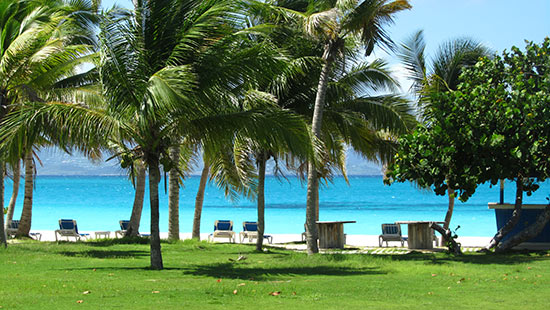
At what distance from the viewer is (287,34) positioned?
15.2 meters

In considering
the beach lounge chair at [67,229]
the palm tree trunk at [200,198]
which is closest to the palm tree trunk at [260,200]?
the palm tree trunk at [200,198]

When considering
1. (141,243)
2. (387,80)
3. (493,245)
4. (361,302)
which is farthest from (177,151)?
(361,302)

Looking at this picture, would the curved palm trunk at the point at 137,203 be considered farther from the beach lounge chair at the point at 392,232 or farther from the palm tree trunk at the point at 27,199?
the beach lounge chair at the point at 392,232

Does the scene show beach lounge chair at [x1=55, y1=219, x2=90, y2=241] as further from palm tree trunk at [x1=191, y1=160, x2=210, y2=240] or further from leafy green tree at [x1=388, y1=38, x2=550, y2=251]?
leafy green tree at [x1=388, y1=38, x2=550, y2=251]

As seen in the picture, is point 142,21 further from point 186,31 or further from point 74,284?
point 74,284

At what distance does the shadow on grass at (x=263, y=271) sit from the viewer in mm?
10352

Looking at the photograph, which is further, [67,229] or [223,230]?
[223,230]

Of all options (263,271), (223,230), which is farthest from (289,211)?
(263,271)

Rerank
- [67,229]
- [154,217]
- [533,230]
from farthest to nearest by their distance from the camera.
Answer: [67,229], [533,230], [154,217]

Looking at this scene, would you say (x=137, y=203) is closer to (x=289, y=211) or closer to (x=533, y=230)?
(x=533, y=230)

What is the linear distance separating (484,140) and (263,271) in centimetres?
520

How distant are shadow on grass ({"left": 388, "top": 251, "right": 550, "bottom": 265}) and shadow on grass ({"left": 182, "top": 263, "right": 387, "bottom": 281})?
1.92 m

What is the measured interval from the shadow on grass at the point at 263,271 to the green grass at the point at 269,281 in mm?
18

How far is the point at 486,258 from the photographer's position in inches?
495
